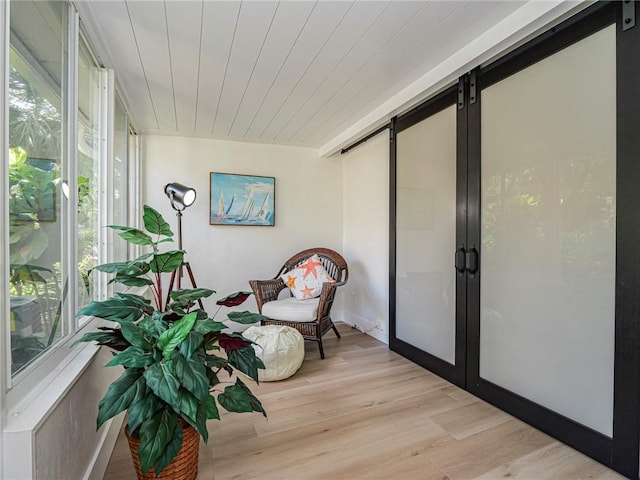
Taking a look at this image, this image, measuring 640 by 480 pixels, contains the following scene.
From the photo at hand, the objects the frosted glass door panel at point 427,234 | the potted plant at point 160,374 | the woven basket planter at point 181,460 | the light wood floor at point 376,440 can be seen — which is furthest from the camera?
the frosted glass door panel at point 427,234

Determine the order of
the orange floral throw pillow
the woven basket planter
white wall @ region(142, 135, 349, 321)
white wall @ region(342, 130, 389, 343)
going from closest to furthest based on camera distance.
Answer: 1. the woven basket planter
2. the orange floral throw pillow
3. white wall @ region(342, 130, 389, 343)
4. white wall @ region(142, 135, 349, 321)

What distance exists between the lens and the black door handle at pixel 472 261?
2115 mm

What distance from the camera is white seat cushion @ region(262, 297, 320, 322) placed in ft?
9.50

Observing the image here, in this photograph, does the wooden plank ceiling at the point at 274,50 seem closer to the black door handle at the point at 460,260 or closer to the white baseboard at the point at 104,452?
the black door handle at the point at 460,260

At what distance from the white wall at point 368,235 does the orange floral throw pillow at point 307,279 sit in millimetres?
583

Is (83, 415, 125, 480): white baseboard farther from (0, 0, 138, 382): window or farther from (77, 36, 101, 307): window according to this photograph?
(77, 36, 101, 307): window

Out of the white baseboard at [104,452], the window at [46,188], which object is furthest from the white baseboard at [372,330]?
the window at [46,188]

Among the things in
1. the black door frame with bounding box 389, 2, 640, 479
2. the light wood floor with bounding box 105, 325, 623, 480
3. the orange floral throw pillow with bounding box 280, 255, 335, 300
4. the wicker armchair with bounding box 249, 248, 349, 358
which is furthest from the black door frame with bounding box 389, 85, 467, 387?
the orange floral throw pillow with bounding box 280, 255, 335, 300

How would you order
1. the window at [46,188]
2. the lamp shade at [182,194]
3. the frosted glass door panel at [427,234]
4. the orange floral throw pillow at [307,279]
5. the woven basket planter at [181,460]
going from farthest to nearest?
the orange floral throw pillow at [307,279], the lamp shade at [182,194], the frosted glass door panel at [427,234], the woven basket planter at [181,460], the window at [46,188]

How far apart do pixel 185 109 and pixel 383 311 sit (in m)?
2.74

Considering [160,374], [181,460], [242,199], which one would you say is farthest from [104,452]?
[242,199]

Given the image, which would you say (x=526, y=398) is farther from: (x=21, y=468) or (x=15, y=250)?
(x=15, y=250)

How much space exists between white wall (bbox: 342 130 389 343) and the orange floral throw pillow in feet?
1.91

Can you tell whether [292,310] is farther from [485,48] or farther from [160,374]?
[485,48]
